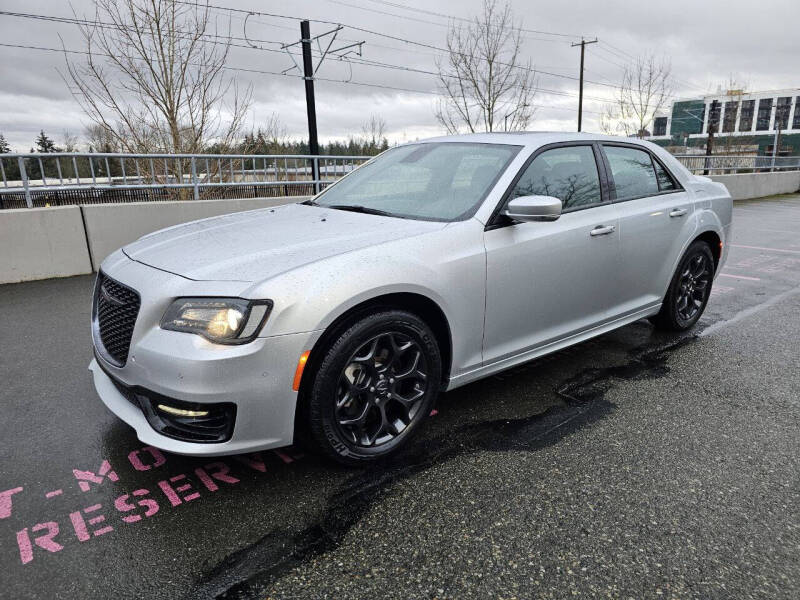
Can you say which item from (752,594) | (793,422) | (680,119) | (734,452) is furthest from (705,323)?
(680,119)

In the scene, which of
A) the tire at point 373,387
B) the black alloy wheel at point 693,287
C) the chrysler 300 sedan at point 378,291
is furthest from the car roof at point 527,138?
the tire at point 373,387

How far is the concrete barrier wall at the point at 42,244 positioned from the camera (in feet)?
21.7

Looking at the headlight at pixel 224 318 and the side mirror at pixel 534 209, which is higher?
the side mirror at pixel 534 209

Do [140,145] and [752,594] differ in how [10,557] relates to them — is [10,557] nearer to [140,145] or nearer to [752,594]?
[752,594]

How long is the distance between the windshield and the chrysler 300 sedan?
0.01 metres

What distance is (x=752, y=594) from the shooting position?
76.8 inches

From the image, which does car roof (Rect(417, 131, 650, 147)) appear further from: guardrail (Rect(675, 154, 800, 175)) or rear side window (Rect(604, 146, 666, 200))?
guardrail (Rect(675, 154, 800, 175))

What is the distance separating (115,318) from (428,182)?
1.92 meters

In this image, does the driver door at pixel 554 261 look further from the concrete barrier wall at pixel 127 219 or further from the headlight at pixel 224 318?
the concrete barrier wall at pixel 127 219

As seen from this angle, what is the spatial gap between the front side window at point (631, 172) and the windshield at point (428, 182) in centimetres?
95

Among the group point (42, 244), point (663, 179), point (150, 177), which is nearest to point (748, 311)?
point (663, 179)

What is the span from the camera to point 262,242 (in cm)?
279

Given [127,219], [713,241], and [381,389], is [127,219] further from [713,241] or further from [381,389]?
[713,241]

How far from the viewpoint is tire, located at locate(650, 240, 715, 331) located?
4465mm
